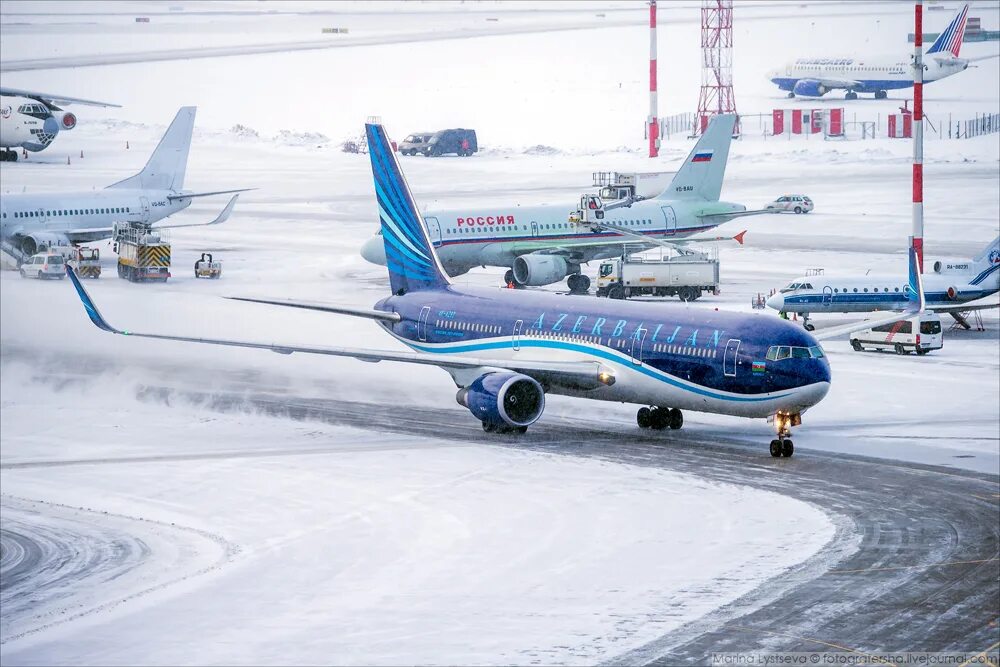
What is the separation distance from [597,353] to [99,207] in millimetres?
57562

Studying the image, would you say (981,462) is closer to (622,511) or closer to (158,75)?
(622,511)

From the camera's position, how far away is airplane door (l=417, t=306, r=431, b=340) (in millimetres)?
56625

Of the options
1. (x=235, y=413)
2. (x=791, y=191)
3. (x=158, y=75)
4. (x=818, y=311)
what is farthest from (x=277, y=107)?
(x=235, y=413)

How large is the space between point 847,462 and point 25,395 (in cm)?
3215

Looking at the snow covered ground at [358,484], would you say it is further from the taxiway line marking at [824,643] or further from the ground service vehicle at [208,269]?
the taxiway line marking at [824,643]

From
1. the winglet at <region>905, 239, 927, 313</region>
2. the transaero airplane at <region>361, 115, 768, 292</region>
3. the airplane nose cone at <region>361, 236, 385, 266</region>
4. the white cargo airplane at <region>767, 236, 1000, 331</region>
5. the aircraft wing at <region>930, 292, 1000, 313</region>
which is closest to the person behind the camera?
the winglet at <region>905, 239, 927, 313</region>

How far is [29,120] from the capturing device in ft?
438

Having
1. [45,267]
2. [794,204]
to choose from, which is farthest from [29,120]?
[794,204]

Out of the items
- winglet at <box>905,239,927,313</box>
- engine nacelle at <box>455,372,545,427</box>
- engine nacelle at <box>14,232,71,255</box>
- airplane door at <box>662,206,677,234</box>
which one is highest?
airplane door at <box>662,206,677,234</box>

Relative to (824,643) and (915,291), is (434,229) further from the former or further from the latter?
(824,643)

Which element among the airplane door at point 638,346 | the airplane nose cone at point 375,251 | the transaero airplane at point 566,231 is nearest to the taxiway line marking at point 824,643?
the airplane door at point 638,346

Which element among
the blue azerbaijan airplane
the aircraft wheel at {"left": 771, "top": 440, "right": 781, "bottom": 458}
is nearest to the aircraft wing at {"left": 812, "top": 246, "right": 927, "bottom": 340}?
the blue azerbaijan airplane

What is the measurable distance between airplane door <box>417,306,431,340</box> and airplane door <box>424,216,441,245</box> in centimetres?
2772

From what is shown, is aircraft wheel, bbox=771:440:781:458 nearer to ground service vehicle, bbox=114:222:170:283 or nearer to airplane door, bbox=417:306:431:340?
airplane door, bbox=417:306:431:340
